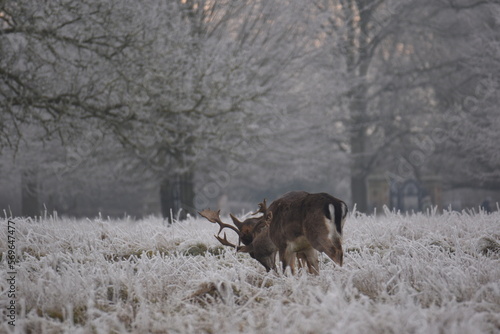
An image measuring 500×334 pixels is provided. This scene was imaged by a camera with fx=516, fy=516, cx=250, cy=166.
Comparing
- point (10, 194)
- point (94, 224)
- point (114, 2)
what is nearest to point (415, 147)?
point (114, 2)

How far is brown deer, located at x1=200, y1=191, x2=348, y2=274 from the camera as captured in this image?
321 centimetres

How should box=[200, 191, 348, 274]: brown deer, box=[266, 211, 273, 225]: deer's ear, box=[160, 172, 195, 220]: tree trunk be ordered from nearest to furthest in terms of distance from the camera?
box=[200, 191, 348, 274]: brown deer, box=[266, 211, 273, 225]: deer's ear, box=[160, 172, 195, 220]: tree trunk

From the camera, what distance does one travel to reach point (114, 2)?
333 inches

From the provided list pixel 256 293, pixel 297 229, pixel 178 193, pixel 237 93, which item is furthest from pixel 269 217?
pixel 178 193

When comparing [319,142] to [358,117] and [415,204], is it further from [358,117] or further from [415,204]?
[415,204]

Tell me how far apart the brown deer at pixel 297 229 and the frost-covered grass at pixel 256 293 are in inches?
6.0

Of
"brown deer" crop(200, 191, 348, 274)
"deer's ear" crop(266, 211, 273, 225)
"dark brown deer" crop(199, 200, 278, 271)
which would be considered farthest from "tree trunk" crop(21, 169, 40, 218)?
"deer's ear" crop(266, 211, 273, 225)

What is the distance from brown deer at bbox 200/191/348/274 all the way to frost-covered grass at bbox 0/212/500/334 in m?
0.15

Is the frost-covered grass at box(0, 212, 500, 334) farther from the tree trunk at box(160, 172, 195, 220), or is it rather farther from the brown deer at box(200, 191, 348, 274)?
the tree trunk at box(160, 172, 195, 220)

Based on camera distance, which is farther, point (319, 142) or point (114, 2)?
point (319, 142)

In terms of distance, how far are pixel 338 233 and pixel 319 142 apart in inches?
511

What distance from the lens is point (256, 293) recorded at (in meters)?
3.38

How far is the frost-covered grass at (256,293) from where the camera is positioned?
2.60m

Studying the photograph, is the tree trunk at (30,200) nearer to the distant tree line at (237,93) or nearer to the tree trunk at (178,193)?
the distant tree line at (237,93)
